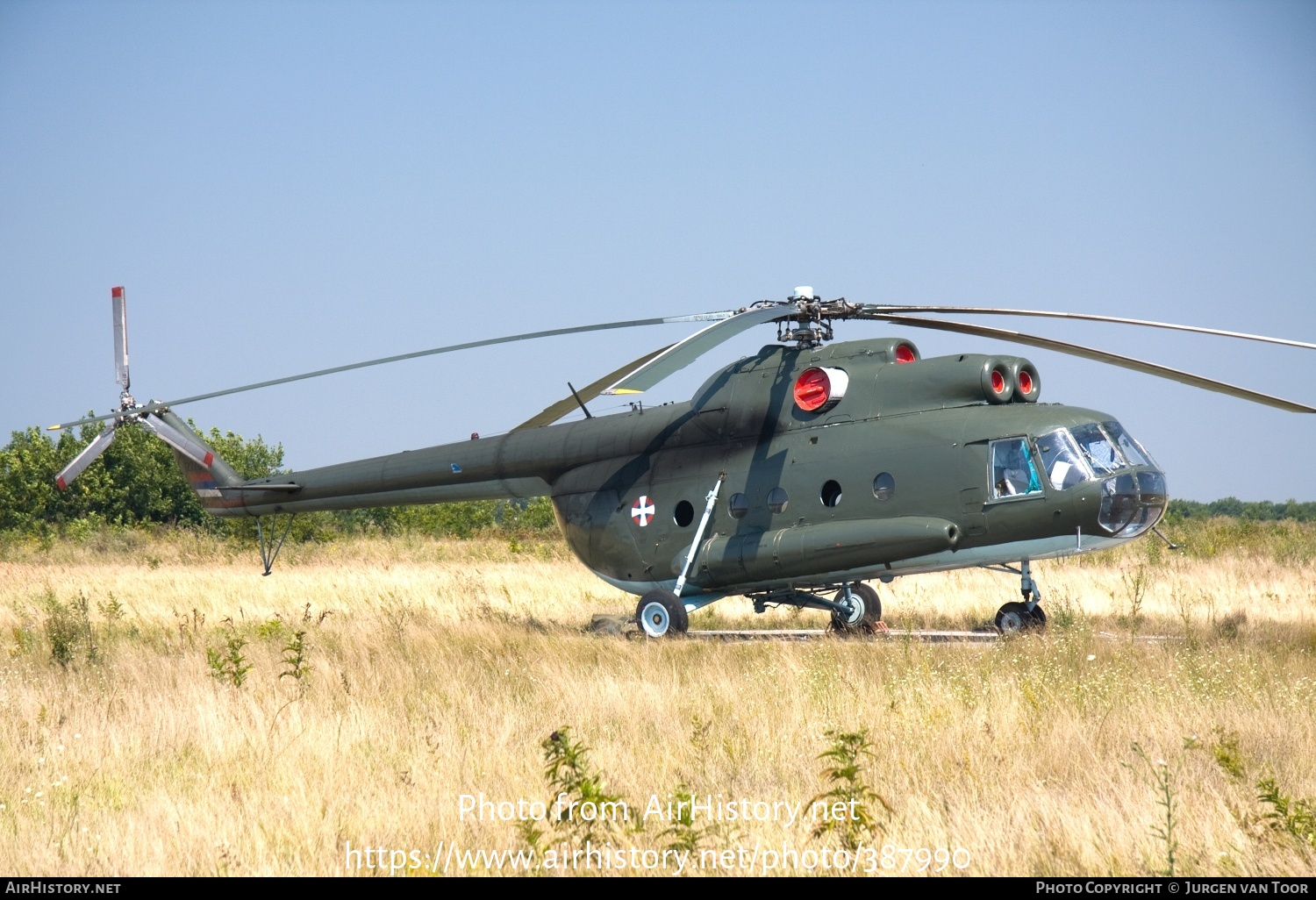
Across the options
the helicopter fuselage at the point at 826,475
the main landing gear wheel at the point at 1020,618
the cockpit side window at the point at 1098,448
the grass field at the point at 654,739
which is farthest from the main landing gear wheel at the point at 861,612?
the cockpit side window at the point at 1098,448

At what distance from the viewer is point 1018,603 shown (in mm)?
14516

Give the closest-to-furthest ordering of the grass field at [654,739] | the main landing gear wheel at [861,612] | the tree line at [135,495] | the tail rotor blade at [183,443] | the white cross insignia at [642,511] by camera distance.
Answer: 1. the grass field at [654,739]
2. the main landing gear wheel at [861,612]
3. the white cross insignia at [642,511]
4. the tail rotor blade at [183,443]
5. the tree line at [135,495]

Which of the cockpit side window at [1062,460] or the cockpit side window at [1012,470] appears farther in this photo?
the cockpit side window at [1012,470]

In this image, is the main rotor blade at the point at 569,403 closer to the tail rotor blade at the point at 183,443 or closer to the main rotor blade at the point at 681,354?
the main rotor blade at the point at 681,354

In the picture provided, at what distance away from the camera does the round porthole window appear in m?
13.6

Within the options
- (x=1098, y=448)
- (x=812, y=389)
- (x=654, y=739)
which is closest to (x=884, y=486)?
(x=812, y=389)

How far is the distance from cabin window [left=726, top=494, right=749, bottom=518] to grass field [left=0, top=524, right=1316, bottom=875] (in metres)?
1.92

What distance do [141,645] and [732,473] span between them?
7532mm

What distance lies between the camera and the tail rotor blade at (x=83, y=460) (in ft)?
60.4

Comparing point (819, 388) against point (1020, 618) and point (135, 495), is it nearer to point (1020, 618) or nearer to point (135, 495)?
point (1020, 618)

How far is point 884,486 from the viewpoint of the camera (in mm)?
13625

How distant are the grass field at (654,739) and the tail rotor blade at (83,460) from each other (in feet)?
9.01

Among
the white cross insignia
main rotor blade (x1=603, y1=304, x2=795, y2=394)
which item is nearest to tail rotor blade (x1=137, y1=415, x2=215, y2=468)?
the white cross insignia

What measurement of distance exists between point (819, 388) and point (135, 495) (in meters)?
50.4
